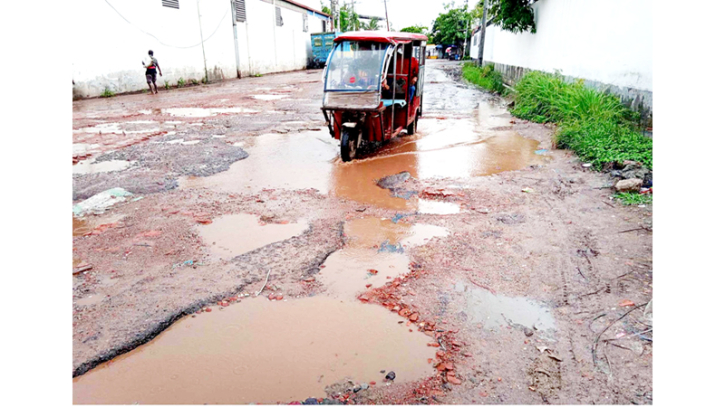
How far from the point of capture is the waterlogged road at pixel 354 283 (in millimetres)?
2465

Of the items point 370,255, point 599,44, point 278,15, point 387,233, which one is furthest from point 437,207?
point 278,15

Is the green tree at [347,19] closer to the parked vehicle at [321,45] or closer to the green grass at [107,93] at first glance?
the parked vehicle at [321,45]

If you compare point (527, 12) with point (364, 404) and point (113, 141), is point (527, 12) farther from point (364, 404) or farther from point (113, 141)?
point (364, 404)

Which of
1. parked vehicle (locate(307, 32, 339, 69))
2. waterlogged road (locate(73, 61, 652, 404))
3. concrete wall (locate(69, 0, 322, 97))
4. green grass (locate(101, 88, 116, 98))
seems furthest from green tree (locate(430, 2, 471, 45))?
waterlogged road (locate(73, 61, 652, 404))

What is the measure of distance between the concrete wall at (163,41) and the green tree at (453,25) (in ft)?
95.2

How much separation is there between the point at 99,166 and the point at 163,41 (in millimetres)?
13769

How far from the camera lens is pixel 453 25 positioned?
52.1 metres

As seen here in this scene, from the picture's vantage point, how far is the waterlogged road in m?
2.46

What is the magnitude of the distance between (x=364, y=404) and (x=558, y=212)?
11.3ft

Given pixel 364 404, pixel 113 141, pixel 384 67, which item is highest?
pixel 384 67

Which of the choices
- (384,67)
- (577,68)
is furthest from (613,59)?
(384,67)

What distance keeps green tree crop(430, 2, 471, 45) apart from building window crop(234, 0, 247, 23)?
3060cm

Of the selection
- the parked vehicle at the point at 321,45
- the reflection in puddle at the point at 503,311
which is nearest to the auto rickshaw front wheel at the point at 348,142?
the reflection in puddle at the point at 503,311

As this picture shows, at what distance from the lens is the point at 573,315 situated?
3004mm
